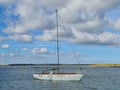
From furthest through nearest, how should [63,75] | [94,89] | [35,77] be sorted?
[35,77] → [63,75] → [94,89]

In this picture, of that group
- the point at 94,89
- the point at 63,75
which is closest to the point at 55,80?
the point at 63,75

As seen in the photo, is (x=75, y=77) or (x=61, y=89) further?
(x=75, y=77)

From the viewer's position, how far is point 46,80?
89312 mm

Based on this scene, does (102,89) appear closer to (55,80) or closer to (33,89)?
(33,89)

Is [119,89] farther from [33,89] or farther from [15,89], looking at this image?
[15,89]

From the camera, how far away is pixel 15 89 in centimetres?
7019

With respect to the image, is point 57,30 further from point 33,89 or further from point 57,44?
point 33,89

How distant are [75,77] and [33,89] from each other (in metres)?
19.4

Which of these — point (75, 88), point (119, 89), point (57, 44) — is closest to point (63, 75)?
point (57, 44)

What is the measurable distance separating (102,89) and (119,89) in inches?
155

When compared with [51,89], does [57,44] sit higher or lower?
higher

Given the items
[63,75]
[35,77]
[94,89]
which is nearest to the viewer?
[94,89]

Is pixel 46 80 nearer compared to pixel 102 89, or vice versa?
pixel 102 89

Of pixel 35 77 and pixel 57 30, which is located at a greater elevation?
pixel 57 30
